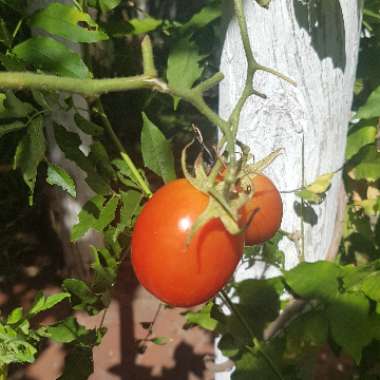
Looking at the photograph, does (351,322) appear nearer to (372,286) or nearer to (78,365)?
(372,286)

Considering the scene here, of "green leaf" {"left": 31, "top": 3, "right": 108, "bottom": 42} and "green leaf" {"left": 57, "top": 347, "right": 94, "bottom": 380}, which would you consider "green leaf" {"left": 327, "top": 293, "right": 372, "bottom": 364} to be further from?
"green leaf" {"left": 31, "top": 3, "right": 108, "bottom": 42}

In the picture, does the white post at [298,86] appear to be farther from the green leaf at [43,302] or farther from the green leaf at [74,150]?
the green leaf at [43,302]

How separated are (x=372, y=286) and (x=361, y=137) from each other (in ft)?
1.06

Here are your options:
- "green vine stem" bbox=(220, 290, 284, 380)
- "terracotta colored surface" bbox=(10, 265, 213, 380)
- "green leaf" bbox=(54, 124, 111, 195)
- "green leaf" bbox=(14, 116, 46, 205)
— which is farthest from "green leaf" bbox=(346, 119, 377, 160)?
"terracotta colored surface" bbox=(10, 265, 213, 380)

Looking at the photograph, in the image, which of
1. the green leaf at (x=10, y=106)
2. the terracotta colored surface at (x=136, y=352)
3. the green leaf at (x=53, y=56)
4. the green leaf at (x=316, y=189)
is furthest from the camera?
the terracotta colored surface at (x=136, y=352)

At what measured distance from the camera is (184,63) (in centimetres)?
96

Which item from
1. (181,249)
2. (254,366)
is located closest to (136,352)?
(254,366)

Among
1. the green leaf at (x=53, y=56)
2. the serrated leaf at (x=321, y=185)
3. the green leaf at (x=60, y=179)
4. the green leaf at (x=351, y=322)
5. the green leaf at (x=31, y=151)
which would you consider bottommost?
the green leaf at (x=351, y=322)

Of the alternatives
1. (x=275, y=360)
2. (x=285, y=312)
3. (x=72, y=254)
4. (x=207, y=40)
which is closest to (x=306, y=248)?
(x=285, y=312)

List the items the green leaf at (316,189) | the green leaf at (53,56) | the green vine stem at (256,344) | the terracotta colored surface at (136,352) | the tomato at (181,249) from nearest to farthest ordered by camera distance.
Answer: the tomato at (181,249) < the green leaf at (53,56) < the green vine stem at (256,344) < the green leaf at (316,189) < the terracotta colored surface at (136,352)

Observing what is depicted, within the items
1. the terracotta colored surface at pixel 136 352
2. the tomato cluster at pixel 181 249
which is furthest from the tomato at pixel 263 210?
the terracotta colored surface at pixel 136 352

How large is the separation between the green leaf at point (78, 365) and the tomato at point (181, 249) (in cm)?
30

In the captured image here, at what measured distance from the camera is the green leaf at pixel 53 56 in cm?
69

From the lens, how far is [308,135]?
2.90 ft
